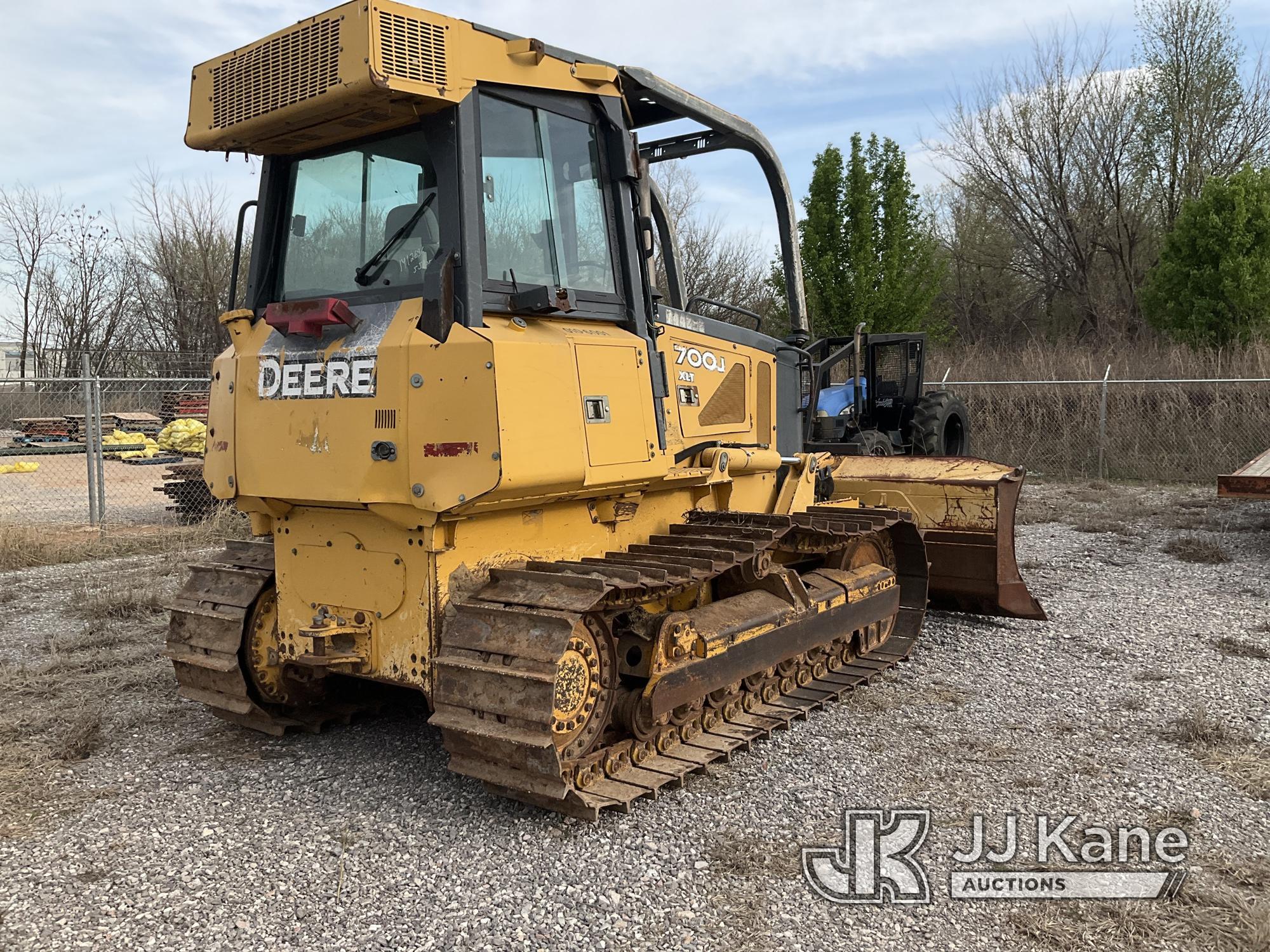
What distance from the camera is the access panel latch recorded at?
4.01 m

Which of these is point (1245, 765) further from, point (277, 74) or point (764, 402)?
point (277, 74)

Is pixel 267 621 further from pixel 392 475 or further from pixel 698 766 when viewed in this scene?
pixel 698 766

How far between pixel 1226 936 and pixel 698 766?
197cm

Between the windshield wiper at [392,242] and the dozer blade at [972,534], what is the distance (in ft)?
13.8

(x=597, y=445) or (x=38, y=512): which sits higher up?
(x=597, y=445)

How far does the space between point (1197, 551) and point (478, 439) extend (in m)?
8.55

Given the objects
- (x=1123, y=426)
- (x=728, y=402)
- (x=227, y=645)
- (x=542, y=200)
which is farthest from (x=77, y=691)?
(x=1123, y=426)

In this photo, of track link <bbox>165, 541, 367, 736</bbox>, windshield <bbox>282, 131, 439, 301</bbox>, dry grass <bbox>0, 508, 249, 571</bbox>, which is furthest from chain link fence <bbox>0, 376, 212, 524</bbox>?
windshield <bbox>282, 131, 439, 301</bbox>

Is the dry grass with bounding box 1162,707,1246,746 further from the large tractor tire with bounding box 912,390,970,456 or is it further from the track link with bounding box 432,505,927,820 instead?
the large tractor tire with bounding box 912,390,970,456

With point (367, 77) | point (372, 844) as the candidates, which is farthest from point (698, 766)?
point (367, 77)

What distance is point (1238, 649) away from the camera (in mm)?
6270

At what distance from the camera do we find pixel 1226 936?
2986mm

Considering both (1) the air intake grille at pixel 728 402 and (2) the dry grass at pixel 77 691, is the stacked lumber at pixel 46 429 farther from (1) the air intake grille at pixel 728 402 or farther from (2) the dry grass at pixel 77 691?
(1) the air intake grille at pixel 728 402

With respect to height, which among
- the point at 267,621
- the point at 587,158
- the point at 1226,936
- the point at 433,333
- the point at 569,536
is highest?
the point at 587,158
